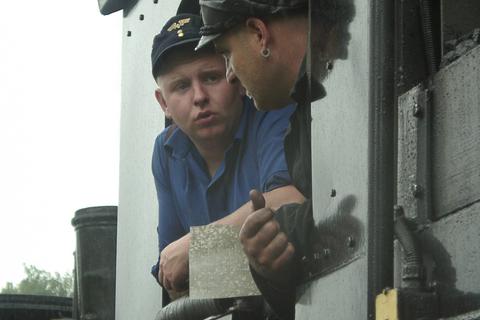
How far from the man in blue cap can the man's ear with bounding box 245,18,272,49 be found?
61 centimetres

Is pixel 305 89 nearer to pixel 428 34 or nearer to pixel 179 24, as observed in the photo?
pixel 428 34

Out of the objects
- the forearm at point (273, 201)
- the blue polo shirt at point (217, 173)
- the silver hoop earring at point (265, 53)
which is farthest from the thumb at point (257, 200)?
the blue polo shirt at point (217, 173)

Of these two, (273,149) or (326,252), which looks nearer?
(326,252)

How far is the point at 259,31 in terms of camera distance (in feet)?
12.7

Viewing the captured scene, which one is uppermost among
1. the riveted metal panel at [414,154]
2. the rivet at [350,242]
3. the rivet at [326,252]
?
the riveted metal panel at [414,154]

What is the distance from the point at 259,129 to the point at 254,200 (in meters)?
1.11

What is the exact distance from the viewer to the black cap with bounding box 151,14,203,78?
16.3 ft

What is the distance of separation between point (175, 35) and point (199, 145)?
0.39 m

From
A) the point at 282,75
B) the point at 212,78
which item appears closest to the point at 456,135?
the point at 282,75

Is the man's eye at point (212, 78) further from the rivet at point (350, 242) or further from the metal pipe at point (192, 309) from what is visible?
the rivet at point (350, 242)

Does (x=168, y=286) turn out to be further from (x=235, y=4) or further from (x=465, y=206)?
(x=465, y=206)

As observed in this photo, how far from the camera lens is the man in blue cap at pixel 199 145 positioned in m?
4.70

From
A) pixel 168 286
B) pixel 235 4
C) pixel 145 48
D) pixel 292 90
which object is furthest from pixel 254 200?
pixel 145 48

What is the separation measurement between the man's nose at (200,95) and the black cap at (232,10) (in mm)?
759
